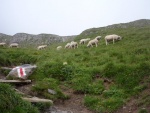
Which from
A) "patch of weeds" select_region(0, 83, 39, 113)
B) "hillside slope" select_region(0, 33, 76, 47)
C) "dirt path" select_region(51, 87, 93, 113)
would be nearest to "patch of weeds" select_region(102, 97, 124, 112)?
"dirt path" select_region(51, 87, 93, 113)

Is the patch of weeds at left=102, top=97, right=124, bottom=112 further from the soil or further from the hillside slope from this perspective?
the hillside slope

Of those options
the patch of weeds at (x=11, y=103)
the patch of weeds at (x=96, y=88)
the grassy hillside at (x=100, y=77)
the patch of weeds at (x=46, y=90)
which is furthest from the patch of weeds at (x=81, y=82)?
the patch of weeds at (x=11, y=103)

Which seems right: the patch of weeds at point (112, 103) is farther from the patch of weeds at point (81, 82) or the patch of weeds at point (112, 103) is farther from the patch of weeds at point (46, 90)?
the patch of weeds at point (46, 90)

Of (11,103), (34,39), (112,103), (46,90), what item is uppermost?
(34,39)

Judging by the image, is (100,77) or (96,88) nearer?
(96,88)

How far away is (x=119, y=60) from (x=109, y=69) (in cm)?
217

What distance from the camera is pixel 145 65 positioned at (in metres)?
17.1

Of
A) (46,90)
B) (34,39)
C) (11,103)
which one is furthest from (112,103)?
(34,39)

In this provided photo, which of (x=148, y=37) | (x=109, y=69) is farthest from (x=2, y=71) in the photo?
(x=148, y=37)

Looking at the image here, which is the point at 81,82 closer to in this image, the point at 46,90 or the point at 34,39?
the point at 46,90

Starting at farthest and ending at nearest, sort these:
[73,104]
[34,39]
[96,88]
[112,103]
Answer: [34,39]
[96,88]
[73,104]
[112,103]

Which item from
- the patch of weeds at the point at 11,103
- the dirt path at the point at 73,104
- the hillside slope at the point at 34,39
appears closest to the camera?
the patch of weeds at the point at 11,103

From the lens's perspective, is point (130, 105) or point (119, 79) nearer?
point (130, 105)

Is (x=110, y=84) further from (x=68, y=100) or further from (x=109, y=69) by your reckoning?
(x=68, y=100)
